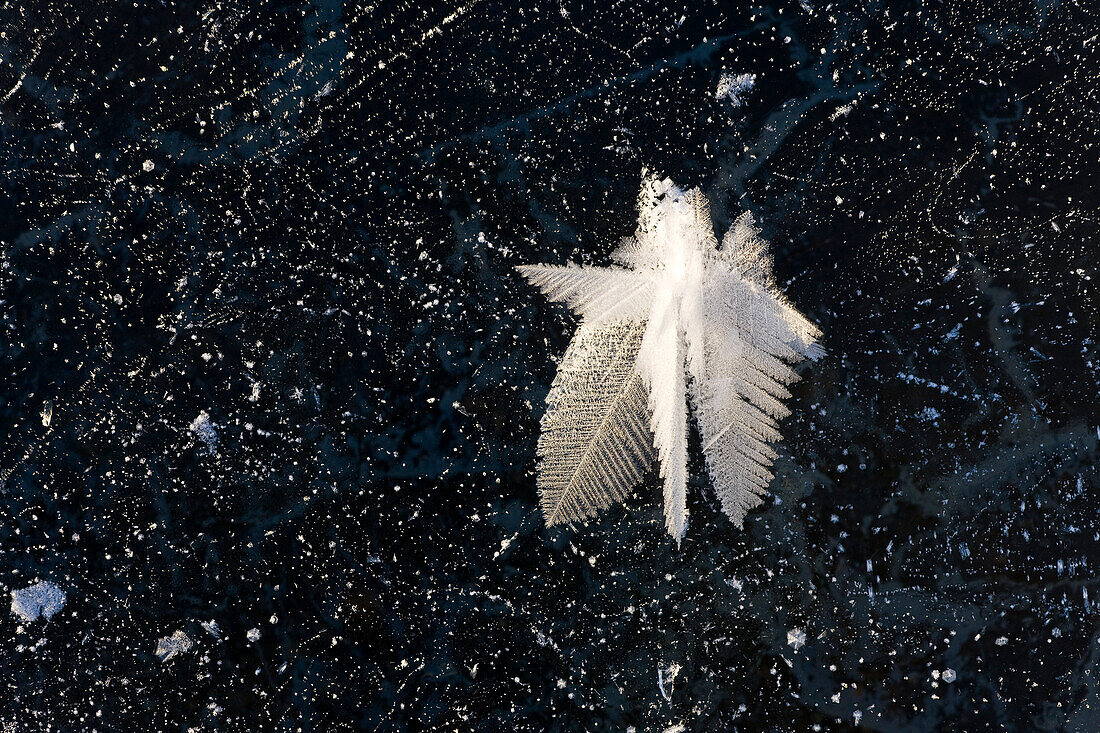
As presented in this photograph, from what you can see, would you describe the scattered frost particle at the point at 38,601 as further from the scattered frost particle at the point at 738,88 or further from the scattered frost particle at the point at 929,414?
the scattered frost particle at the point at 929,414

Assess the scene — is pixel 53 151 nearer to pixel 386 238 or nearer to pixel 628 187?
pixel 386 238

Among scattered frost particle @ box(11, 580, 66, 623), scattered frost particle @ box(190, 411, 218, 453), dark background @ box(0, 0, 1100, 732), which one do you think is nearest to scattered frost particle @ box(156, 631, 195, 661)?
dark background @ box(0, 0, 1100, 732)

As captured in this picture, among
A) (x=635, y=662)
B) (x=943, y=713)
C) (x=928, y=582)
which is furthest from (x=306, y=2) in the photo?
(x=943, y=713)

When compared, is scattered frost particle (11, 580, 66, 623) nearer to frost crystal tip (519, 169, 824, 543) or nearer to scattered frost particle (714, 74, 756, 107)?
frost crystal tip (519, 169, 824, 543)

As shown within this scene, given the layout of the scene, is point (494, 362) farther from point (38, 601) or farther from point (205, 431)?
point (38, 601)

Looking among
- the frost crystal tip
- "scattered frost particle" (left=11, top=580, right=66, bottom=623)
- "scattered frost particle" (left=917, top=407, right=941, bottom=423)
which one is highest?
"scattered frost particle" (left=11, top=580, right=66, bottom=623)

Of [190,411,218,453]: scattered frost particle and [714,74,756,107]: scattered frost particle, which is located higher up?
[714,74,756,107]: scattered frost particle

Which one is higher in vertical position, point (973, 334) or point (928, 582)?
point (973, 334)
